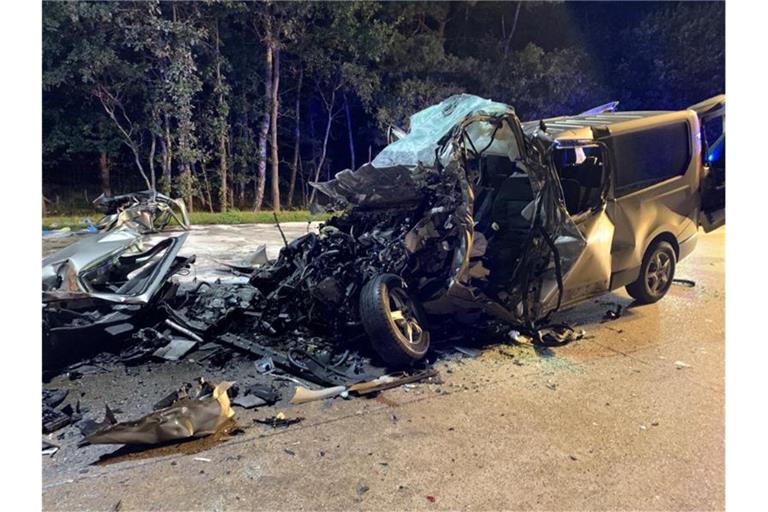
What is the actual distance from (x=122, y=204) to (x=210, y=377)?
1016cm

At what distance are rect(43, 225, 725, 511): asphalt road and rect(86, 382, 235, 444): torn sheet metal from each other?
0.13 m

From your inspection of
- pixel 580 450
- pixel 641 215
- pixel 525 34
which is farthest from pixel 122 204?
pixel 525 34

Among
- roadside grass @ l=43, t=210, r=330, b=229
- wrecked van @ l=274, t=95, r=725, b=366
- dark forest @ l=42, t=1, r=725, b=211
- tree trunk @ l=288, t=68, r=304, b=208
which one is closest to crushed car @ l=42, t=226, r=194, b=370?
wrecked van @ l=274, t=95, r=725, b=366

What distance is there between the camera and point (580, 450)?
3330 mm

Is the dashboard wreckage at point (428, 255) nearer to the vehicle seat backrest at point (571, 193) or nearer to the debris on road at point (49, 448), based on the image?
the vehicle seat backrest at point (571, 193)

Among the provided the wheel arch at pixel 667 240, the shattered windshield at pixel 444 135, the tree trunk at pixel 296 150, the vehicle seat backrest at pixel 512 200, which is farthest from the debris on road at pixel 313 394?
the tree trunk at pixel 296 150

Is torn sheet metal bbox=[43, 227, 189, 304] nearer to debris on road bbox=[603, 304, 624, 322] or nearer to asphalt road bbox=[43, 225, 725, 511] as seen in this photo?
asphalt road bbox=[43, 225, 725, 511]

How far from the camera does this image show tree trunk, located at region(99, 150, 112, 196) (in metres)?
17.5

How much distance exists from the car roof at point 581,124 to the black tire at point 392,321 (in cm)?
193

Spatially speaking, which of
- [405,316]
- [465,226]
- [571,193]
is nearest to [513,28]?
[571,193]

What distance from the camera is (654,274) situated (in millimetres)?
6445

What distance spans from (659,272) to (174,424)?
18.3ft

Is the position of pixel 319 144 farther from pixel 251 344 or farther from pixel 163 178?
pixel 251 344

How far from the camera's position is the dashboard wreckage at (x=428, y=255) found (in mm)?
4621
